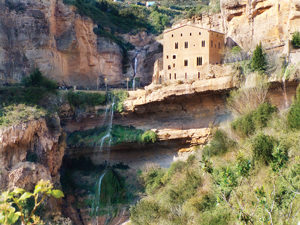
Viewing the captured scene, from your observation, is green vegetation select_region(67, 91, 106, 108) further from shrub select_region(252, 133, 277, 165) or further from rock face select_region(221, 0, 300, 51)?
shrub select_region(252, 133, 277, 165)

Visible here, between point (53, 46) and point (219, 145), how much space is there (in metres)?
17.5

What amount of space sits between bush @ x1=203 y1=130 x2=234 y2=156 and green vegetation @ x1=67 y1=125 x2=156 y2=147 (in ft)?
17.9

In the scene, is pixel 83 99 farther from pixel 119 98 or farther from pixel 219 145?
pixel 219 145

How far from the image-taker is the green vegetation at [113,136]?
89.6ft

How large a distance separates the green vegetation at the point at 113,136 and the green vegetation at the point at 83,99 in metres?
1.97

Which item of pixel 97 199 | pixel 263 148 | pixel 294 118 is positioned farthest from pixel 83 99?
pixel 263 148

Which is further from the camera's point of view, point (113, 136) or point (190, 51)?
point (190, 51)

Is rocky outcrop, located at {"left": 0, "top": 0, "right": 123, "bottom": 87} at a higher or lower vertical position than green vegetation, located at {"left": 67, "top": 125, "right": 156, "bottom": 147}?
higher

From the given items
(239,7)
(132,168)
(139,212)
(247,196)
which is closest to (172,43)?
(239,7)

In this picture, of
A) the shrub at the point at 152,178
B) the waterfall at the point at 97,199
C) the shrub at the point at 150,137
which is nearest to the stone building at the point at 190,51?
the shrub at the point at 150,137

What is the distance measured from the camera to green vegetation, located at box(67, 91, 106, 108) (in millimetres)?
29094

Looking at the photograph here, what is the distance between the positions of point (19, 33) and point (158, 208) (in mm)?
20165

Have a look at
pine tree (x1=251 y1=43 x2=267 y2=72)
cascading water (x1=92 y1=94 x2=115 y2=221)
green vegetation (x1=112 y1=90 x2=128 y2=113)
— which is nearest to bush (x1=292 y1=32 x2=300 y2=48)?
pine tree (x1=251 y1=43 x2=267 y2=72)

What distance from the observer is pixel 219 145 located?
72.2ft
